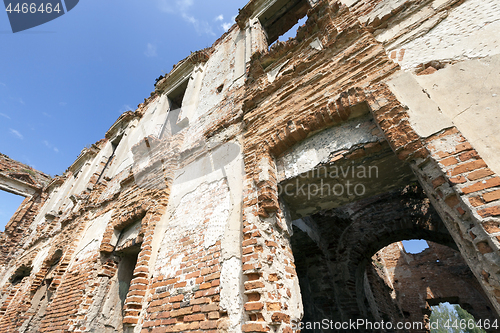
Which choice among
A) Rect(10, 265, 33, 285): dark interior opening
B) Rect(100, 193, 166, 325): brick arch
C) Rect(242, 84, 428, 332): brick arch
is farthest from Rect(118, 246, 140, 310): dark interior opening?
Rect(10, 265, 33, 285): dark interior opening

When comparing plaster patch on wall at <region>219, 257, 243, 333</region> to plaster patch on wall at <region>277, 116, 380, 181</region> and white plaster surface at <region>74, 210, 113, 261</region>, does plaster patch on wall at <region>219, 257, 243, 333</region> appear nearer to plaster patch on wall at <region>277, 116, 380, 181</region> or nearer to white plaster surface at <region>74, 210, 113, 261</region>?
plaster patch on wall at <region>277, 116, 380, 181</region>

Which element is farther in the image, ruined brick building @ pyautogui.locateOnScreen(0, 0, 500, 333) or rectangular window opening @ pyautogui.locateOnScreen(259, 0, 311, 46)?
rectangular window opening @ pyautogui.locateOnScreen(259, 0, 311, 46)

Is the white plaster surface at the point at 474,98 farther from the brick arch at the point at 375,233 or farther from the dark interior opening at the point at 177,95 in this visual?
the dark interior opening at the point at 177,95

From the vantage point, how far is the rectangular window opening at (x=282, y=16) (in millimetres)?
5766

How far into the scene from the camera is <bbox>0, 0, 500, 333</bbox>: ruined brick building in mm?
1770

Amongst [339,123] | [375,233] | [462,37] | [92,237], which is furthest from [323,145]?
[92,237]

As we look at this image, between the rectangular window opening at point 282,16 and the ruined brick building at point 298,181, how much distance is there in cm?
4

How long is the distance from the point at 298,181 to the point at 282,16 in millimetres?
5320

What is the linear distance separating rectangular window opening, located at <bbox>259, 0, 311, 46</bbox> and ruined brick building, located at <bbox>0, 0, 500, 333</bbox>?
0.04 m

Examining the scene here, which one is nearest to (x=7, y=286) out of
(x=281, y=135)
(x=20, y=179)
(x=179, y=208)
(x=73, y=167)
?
(x=73, y=167)

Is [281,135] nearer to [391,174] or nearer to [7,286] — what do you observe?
[391,174]

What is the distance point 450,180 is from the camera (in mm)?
1529

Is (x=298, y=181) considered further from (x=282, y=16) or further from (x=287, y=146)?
(x=282, y=16)

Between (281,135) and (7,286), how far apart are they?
1165 cm
